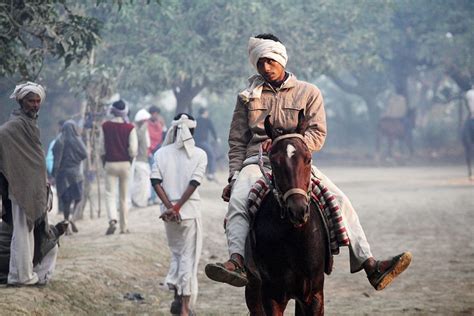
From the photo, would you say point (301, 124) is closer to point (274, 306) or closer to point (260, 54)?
point (260, 54)

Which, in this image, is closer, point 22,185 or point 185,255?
point 22,185

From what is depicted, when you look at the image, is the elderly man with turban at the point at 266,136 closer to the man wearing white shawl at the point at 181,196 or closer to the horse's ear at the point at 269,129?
the horse's ear at the point at 269,129

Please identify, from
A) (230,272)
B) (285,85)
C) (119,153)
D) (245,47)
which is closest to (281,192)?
(230,272)

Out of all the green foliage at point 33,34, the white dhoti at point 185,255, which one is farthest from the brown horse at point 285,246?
the green foliage at point 33,34

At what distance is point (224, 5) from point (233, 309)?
81.6ft

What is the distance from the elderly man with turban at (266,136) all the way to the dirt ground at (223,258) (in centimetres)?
280

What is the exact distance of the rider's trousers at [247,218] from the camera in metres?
6.70

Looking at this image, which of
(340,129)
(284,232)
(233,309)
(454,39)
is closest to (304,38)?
(454,39)

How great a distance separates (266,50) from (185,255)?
3725 millimetres

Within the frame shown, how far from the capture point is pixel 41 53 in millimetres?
12781

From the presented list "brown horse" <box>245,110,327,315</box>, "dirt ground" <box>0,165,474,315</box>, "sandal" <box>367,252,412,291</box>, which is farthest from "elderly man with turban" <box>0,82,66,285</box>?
"sandal" <box>367,252,412,291</box>

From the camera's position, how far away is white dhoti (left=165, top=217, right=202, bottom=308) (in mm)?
10023

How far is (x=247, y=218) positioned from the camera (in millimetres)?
6762

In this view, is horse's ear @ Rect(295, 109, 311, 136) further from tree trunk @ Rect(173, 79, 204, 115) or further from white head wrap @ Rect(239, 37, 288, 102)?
tree trunk @ Rect(173, 79, 204, 115)
